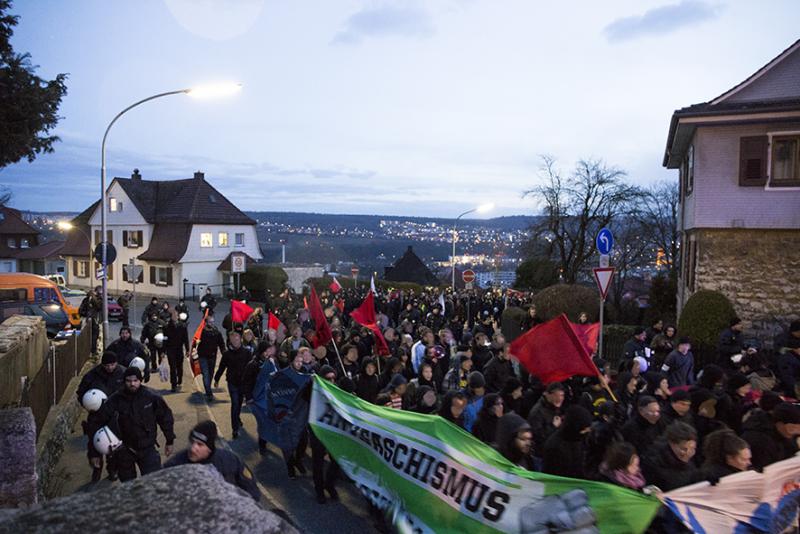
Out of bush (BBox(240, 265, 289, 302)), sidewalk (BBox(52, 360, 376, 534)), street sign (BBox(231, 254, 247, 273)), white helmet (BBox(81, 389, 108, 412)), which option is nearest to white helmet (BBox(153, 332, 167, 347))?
sidewalk (BBox(52, 360, 376, 534))

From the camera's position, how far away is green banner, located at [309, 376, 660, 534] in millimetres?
4586

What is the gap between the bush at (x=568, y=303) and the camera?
22.5 m

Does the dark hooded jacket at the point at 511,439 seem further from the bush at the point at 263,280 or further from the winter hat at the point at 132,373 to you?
the bush at the point at 263,280

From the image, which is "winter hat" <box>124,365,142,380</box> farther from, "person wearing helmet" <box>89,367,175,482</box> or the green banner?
the green banner

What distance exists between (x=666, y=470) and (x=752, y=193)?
1435 cm

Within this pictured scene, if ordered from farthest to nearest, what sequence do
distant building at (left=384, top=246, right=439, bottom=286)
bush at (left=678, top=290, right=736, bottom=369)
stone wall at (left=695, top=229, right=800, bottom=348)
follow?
1. distant building at (left=384, top=246, right=439, bottom=286)
2. stone wall at (left=695, top=229, right=800, bottom=348)
3. bush at (left=678, top=290, right=736, bottom=369)

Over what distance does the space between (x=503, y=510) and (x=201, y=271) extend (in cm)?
4602

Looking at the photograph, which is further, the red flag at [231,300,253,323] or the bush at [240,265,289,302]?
the bush at [240,265,289,302]

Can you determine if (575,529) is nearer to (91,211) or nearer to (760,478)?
(760,478)

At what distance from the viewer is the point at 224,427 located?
11430 mm

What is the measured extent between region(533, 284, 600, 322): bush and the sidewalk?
44.1 feet

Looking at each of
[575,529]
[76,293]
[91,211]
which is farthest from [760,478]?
[91,211]

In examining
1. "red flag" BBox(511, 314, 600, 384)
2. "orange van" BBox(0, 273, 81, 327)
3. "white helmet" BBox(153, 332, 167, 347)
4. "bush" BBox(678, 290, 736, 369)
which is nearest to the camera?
"red flag" BBox(511, 314, 600, 384)

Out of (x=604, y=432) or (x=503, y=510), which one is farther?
(x=604, y=432)
